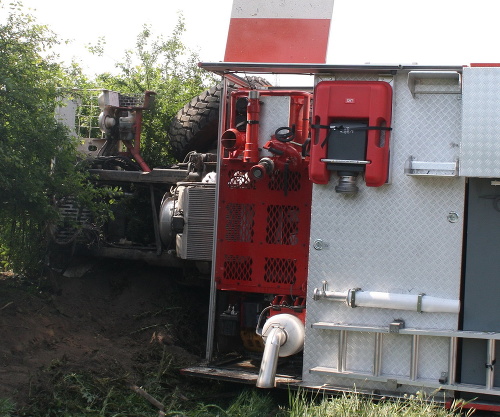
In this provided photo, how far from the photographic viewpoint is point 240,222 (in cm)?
750

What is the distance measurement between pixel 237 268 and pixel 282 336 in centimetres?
89

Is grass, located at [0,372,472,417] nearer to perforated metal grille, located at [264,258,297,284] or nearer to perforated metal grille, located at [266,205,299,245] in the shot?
perforated metal grille, located at [264,258,297,284]

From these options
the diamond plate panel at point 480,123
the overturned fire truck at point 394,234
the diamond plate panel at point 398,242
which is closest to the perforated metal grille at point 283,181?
the overturned fire truck at point 394,234

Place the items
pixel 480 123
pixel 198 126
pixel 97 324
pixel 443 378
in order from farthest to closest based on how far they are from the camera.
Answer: pixel 198 126 → pixel 97 324 → pixel 443 378 → pixel 480 123

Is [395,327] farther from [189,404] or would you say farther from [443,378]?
[189,404]

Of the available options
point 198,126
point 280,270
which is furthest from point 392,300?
point 198,126

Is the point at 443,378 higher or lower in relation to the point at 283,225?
lower

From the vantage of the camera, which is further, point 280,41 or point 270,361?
point 280,41

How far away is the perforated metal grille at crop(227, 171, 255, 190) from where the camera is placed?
24.6 feet

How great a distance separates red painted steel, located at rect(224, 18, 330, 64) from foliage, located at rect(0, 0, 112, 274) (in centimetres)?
210

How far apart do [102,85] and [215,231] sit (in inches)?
309

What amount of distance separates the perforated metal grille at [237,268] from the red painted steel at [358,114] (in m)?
1.20

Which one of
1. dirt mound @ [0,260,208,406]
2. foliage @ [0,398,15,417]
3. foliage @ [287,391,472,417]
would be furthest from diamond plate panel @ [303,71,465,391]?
foliage @ [0,398,15,417]

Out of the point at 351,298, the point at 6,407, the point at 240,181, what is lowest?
the point at 6,407
